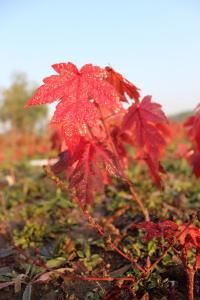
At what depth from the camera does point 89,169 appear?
2.03m

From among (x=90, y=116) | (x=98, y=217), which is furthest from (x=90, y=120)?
(x=98, y=217)

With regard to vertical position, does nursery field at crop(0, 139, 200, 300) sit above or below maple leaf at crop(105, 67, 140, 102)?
below

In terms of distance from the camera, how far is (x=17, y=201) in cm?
442

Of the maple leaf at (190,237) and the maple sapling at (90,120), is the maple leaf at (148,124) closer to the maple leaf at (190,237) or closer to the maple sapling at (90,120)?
the maple sapling at (90,120)

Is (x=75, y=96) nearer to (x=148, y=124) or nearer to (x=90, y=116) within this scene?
(x=90, y=116)

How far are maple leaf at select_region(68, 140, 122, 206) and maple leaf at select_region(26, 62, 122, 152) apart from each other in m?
0.35

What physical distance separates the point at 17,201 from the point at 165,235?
120 inches

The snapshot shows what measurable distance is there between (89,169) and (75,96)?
509 mm

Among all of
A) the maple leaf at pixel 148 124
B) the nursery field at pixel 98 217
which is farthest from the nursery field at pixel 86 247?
the maple leaf at pixel 148 124

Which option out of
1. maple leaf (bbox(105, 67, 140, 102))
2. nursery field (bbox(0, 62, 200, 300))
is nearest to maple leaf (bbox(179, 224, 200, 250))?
nursery field (bbox(0, 62, 200, 300))

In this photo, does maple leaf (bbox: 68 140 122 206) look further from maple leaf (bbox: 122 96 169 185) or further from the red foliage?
maple leaf (bbox: 122 96 169 185)

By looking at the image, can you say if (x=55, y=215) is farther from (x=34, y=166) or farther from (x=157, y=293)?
(x=34, y=166)

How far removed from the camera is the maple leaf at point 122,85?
6.91ft

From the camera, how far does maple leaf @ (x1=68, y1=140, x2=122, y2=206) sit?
76.9 inches
